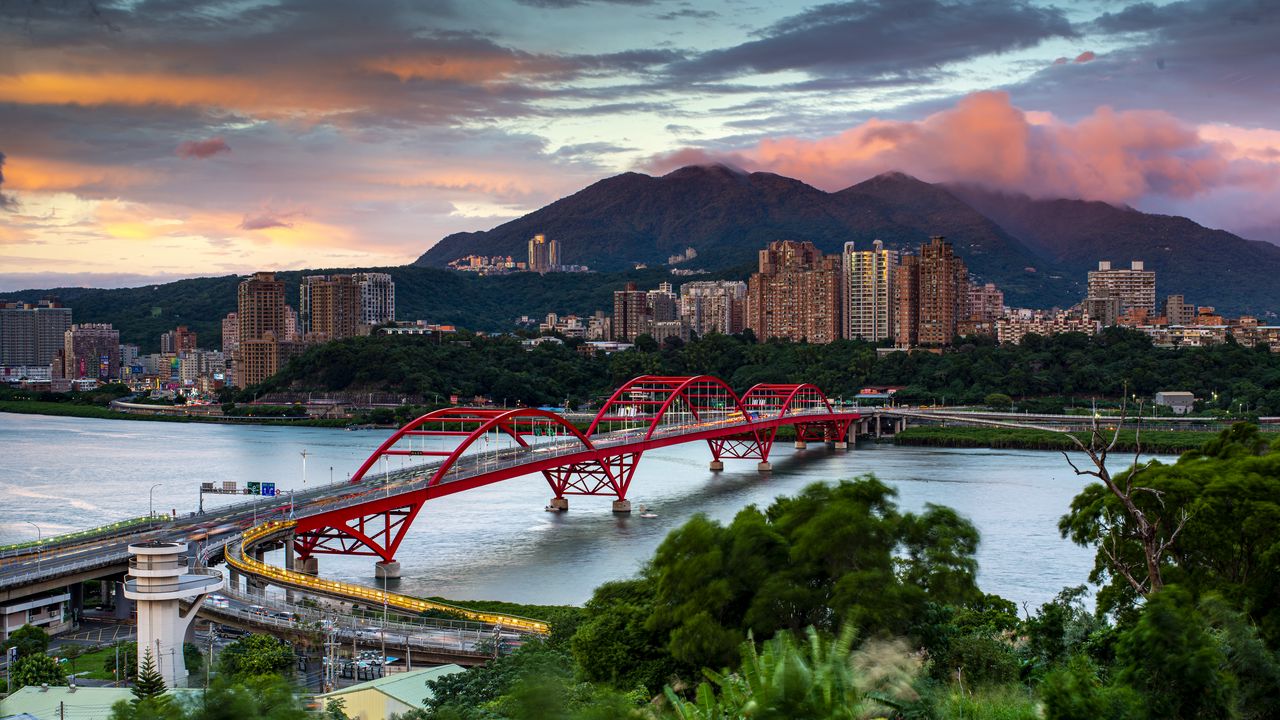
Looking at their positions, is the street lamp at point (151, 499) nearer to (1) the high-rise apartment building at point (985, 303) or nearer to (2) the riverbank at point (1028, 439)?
(2) the riverbank at point (1028, 439)

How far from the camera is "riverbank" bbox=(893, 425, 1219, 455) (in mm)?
58375

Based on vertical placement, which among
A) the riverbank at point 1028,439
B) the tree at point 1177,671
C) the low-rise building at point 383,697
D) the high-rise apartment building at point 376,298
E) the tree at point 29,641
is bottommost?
the riverbank at point 1028,439

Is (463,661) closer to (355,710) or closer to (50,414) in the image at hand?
(355,710)

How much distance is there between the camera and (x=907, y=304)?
113562 millimetres

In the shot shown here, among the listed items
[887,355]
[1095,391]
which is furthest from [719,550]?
[887,355]

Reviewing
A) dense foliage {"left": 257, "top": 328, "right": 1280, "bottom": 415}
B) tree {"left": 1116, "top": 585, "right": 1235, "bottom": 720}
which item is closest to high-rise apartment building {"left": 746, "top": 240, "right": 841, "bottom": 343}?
dense foliage {"left": 257, "top": 328, "right": 1280, "bottom": 415}

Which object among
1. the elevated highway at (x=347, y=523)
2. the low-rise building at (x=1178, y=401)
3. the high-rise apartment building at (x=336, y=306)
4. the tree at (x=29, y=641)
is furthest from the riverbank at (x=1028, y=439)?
the high-rise apartment building at (x=336, y=306)

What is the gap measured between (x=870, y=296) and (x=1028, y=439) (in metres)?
56.7

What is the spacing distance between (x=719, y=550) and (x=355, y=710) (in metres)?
4.74

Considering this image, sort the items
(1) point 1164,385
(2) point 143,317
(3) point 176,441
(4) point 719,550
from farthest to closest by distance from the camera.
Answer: (2) point 143,317
(1) point 1164,385
(3) point 176,441
(4) point 719,550

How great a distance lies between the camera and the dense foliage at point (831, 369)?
80.7 meters

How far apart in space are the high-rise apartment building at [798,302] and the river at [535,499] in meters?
53.0

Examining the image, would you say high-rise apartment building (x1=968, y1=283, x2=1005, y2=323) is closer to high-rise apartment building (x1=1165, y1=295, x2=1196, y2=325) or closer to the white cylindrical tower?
high-rise apartment building (x1=1165, y1=295, x2=1196, y2=325)

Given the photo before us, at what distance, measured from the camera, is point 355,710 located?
13.5m
